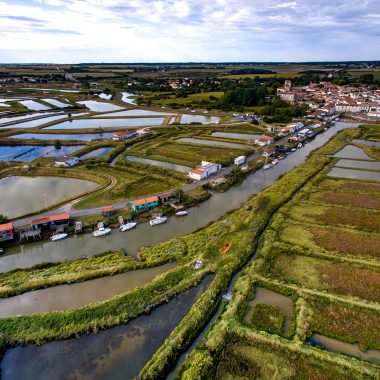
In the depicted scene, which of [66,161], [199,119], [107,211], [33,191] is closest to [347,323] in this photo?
[107,211]

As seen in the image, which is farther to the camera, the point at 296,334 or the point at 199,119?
the point at 199,119

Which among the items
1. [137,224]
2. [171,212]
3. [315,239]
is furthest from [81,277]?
[315,239]

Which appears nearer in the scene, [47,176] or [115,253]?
[115,253]

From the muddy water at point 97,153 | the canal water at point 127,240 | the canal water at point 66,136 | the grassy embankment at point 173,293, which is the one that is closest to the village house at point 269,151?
the canal water at point 127,240

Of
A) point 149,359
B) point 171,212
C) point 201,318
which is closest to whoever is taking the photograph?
point 149,359

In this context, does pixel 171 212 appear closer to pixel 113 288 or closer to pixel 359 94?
pixel 113 288

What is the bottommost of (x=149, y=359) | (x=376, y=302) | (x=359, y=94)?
(x=149, y=359)

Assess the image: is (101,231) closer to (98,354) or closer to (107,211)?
(107,211)
